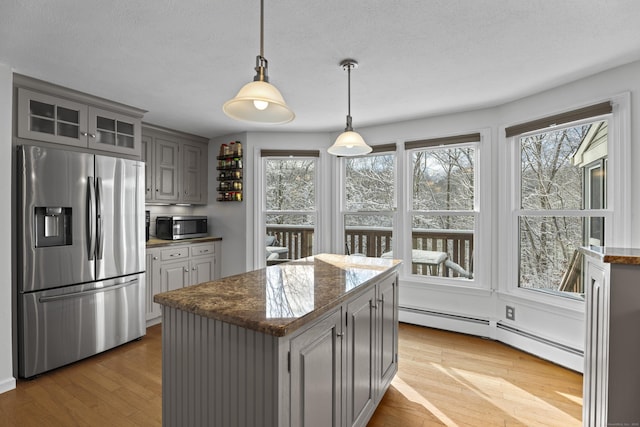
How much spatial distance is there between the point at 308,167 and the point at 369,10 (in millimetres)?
2684

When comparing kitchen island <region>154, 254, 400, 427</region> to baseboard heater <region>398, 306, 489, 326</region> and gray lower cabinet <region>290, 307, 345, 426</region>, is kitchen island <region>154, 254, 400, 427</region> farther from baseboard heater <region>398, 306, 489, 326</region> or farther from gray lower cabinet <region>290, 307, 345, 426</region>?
baseboard heater <region>398, 306, 489, 326</region>

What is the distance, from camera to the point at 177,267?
3.95m

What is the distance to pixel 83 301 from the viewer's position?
111 inches

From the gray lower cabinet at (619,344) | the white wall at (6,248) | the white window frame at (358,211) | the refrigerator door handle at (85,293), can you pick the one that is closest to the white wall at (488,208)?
the white wall at (6,248)

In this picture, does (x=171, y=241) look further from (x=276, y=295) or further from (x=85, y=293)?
(x=276, y=295)

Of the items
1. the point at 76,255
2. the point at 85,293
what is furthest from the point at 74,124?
the point at 85,293

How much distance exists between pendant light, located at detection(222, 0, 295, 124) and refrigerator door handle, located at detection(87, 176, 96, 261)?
1.96 meters

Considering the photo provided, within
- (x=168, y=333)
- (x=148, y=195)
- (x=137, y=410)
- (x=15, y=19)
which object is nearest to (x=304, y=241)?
(x=148, y=195)

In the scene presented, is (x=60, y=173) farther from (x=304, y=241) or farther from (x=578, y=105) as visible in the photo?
(x=578, y=105)

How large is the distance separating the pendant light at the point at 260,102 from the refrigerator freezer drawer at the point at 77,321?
230 cm

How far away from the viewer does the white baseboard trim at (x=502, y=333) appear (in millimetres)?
2756

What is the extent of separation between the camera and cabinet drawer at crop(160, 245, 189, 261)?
3.79 m

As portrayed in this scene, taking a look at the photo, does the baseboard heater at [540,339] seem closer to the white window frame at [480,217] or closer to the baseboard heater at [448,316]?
the baseboard heater at [448,316]

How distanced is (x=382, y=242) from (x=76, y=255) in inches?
123
